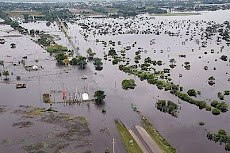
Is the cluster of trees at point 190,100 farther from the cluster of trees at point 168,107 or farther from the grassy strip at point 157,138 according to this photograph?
the grassy strip at point 157,138

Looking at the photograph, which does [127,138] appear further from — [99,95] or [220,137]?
[99,95]

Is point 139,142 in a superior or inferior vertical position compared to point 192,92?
inferior

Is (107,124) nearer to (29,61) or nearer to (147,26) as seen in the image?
(29,61)

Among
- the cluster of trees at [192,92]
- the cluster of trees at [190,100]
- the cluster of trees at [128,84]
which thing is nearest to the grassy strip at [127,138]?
the cluster of trees at [190,100]

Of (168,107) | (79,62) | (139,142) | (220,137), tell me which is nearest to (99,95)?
(168,107)

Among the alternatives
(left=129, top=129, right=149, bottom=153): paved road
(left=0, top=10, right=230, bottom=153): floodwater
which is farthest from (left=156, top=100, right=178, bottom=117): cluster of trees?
(left=129, top=129, right=149, bottom=153): paved road

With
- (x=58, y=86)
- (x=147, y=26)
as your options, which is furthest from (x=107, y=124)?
(x=147, y=26)
